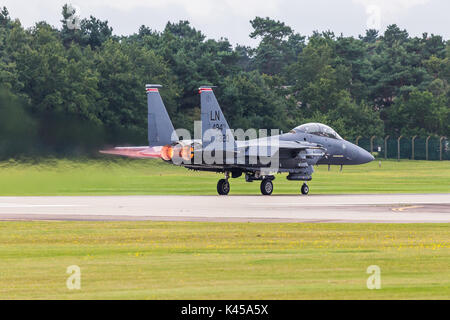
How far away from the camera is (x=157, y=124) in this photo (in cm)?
4784

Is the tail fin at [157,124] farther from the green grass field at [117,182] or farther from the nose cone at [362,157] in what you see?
the nose cone at [362,157]

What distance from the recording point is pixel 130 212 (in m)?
35.1

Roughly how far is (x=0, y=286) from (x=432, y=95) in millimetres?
118699

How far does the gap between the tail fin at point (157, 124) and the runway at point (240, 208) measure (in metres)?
3.82

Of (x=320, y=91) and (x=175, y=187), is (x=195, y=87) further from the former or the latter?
(x=175, y=187)

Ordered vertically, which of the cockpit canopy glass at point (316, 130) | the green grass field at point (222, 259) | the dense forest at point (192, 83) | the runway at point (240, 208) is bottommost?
the green grass field at point (222, 259)

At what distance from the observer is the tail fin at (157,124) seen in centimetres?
4775

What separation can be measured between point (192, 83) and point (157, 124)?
60.3m

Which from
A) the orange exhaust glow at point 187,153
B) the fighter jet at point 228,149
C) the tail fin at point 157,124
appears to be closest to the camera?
the orange exhaust glow at point 187,153

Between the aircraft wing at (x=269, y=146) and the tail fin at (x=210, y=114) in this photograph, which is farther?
the aircraft wing at (x=269, y=146)

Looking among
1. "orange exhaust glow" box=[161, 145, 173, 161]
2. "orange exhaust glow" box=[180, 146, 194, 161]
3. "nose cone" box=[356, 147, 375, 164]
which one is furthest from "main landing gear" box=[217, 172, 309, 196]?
"nose cone" box=[356, 147, 375, 164]

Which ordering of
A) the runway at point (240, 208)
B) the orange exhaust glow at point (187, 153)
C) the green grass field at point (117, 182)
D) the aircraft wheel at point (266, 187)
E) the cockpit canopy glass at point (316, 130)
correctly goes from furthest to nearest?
the cockpit canopy glass at point (316, 130)
the aircraft wheel at point (266, 187)
the orange exhaust glow at point (187, 153)
the green grass field at point (117, 182)
the runway at point (240, 208)

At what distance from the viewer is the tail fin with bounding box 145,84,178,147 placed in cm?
4775

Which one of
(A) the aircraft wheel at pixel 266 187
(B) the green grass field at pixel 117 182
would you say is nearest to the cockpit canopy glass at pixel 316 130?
(B) the green grass field at pixel 117 182
